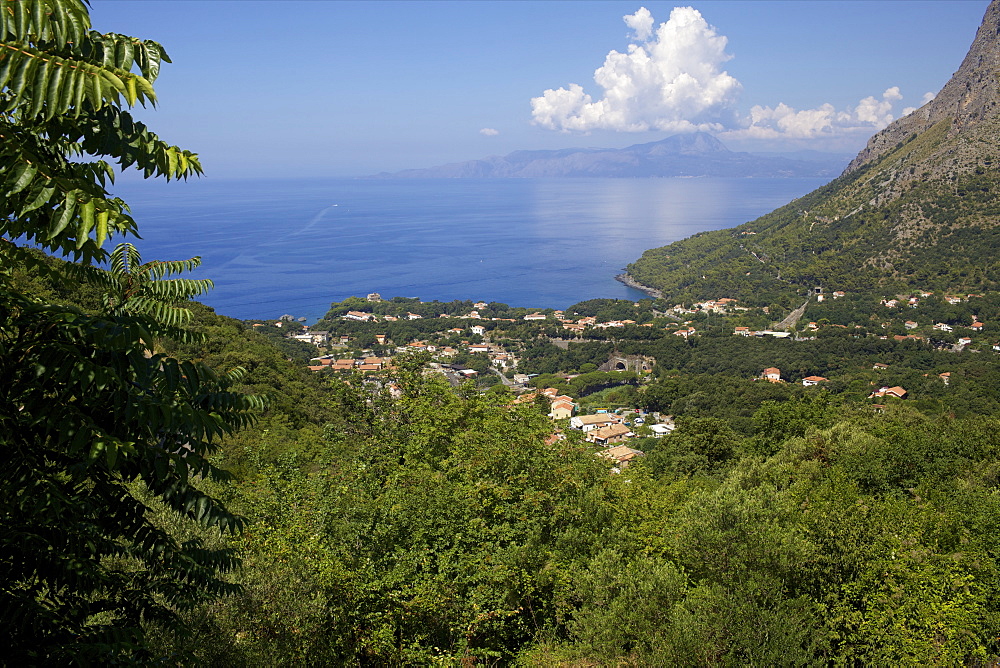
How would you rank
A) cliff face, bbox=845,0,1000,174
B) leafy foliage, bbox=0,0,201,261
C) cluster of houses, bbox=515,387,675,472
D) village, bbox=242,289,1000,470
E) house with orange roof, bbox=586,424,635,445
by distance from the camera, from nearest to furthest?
leafy foliage, bbox=0,0,201,261, cluster of houses, bbox=515,387,675,472, house with orange roof, bbox=586,424,635,445, village, bbox=242,289,1000,470, cliff face, bbox=845,0,1000,174

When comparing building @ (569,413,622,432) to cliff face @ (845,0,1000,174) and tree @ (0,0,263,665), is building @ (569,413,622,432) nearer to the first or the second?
tree @ (0,0,263,665)

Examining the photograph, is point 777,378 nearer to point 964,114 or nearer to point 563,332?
point 563,332

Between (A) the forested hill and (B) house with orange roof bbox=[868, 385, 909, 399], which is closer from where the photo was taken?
(B) house with orange roof bbox=[868, 385, 909, 399]

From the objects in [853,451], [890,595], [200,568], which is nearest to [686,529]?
[890,595]

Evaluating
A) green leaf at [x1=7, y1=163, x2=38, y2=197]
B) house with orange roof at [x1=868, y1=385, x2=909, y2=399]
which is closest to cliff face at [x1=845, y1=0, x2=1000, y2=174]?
house with orange roof at [x1=868, y1=385, x2=909, y2=399]

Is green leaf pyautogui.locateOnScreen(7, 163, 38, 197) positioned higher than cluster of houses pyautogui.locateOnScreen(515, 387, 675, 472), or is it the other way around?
green leaf pyautogui.locateOnScreen(7, 163, 38, 197)

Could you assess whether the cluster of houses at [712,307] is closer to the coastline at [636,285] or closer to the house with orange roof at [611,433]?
the coastline at [636,285]
